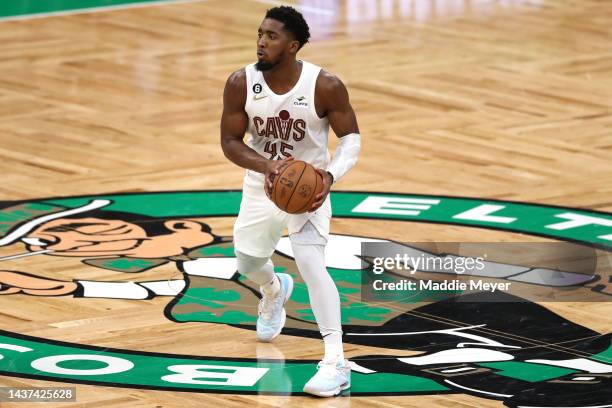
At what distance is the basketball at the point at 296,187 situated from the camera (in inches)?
234

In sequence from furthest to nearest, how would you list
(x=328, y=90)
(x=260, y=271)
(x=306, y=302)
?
1. (x=306, y=302)
2. (x=260, y=271)
3. (x=328, y=90)

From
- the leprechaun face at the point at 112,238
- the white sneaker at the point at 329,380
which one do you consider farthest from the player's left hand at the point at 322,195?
the leprechaun face at the point at 112,238

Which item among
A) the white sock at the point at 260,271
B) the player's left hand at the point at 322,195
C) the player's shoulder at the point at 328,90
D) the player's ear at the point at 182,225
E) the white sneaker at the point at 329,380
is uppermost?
the player's shoulder at the point at 328,90

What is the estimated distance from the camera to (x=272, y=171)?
19.8ft

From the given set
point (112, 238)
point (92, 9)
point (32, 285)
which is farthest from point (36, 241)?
point (92, 9)

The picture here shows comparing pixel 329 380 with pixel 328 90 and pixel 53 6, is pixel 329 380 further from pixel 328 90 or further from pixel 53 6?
pixel 53 6

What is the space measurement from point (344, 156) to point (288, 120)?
0.27 metres

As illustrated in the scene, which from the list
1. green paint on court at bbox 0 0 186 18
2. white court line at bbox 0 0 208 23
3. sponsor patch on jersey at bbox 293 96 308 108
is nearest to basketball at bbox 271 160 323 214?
sponsor patch on jersey at bbox 293 96 308 108

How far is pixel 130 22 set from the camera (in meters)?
15.1

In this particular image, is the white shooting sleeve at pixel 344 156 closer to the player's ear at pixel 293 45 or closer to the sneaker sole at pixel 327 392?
the player's ear at pixel 293 45

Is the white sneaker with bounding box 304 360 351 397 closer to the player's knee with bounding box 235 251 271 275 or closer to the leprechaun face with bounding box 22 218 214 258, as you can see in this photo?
the player's knee with bounding box 235 251 271 275

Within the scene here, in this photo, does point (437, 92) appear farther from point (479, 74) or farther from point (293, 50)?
point (293, 50)

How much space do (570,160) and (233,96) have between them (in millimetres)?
4495

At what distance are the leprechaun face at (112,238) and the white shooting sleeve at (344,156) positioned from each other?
216 centimetres
